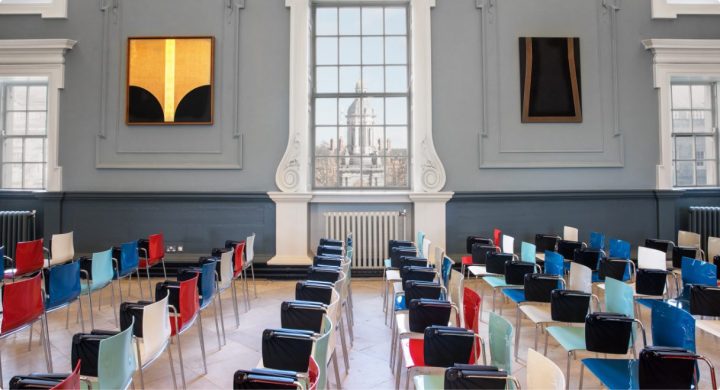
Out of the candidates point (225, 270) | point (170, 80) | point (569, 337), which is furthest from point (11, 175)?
point (569, 337)

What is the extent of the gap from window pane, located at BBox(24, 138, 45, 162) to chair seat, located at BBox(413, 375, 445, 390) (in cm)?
785

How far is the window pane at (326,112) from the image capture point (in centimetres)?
741

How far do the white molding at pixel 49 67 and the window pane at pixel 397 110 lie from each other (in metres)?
5.18

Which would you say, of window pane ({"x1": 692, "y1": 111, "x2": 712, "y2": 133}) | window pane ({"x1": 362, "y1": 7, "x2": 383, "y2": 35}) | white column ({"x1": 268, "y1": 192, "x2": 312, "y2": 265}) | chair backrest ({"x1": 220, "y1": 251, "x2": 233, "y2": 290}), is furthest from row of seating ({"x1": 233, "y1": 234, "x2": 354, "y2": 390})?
window pane ({"x1": 692, "y1": 111, "x2": 712, "y2": 133})

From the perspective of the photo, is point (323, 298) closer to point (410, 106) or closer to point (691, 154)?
point (410, 106)

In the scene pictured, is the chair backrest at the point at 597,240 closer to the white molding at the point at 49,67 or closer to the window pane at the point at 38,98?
the white molding at the point at 49,67

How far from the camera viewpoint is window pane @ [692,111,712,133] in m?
7.55

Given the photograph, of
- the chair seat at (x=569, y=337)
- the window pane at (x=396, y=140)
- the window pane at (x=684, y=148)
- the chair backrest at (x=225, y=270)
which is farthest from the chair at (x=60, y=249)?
the window pane at (x=684, y=148)

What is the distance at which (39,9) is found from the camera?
23.2 feet

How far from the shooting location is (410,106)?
7.30 metres

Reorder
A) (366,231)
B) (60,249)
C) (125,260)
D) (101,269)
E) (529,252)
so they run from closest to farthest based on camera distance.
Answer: (101,269)
(529,252)
(125,260)
(60,249)
(366,231)

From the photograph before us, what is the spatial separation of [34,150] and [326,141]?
5052mm

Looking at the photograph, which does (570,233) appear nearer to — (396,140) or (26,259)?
(396,140)

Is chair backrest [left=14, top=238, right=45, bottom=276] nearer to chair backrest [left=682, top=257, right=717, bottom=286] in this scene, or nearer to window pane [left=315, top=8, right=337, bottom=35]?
window pane [left=315, top=8, right=337, bottom=35]
